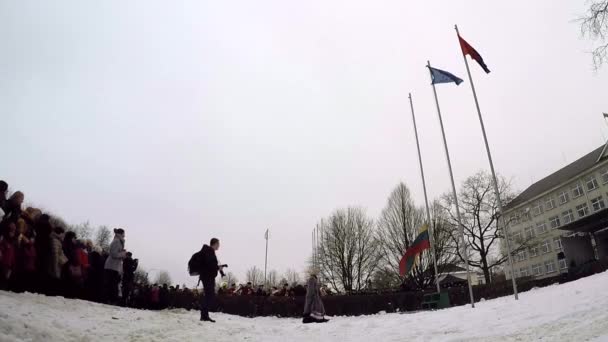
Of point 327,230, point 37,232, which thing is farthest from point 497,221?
point 37,232

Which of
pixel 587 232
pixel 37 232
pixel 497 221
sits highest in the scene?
pixel 497 221

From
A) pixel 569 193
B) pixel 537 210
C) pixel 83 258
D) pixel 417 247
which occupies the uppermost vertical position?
pixel 569 193

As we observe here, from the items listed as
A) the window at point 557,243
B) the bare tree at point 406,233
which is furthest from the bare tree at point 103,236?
the window at point 557,243

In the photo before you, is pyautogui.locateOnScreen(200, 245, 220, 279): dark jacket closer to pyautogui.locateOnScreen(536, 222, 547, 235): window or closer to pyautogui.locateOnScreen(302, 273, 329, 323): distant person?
pyautogui.locateOnScreen(302, 273, 329, 323): distant person

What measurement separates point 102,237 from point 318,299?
6306 cm

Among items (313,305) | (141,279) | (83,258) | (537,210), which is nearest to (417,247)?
(313,305)

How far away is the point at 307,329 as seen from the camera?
10406 millimetres

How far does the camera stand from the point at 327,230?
43.2 meters

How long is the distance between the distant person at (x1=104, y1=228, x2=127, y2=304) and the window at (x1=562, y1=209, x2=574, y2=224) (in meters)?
62.6

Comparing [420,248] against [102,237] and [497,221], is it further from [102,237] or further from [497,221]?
[102,237]

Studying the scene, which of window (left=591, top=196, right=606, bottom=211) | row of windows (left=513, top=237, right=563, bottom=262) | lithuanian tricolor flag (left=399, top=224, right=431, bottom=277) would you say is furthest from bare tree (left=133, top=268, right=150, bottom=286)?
window (left=591, top=196, right=606, bottom=211)

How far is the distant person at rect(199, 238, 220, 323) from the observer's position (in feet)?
31.2

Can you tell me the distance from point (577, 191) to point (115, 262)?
209ft

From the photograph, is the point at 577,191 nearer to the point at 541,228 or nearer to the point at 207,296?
the point at 541,228
